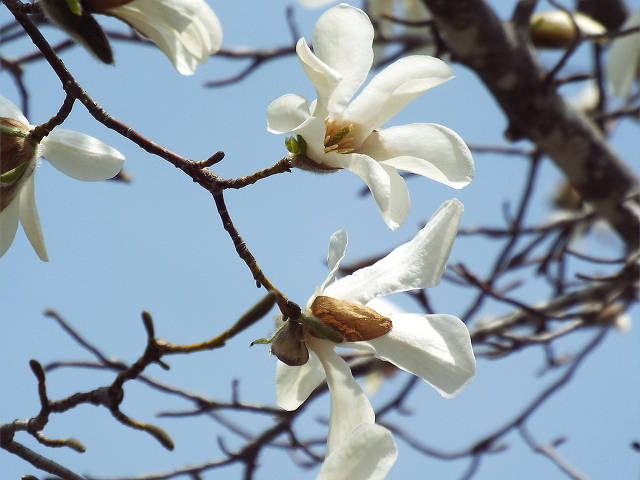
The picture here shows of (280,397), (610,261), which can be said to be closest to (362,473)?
(280,397)

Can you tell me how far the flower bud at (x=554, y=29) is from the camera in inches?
67.0

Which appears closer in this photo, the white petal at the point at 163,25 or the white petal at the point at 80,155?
the white petal at the point at 163,25

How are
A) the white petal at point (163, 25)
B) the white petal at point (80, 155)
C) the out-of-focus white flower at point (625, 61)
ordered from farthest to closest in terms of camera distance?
1. the out-of-focus white flower at point (625, 61)
2. the white petal at point (80, 155)
3. the white petal at point (163, 25)

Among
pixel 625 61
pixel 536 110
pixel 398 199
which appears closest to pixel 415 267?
pixel 398 199

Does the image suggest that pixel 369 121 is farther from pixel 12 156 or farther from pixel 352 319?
pixel 12 156

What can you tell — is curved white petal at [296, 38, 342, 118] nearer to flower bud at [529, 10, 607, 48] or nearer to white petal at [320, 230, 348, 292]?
white petal at [320, 230, 348, 292]

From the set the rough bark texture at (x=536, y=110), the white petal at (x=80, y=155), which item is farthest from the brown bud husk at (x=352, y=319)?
the rough bark texture at (x=536, y=110)

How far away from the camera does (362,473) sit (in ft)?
2.27

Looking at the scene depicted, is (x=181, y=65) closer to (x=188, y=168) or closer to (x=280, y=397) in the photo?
(x=188, y=168)

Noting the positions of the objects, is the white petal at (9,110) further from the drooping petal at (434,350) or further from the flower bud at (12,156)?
the drooping petal at (434,350)

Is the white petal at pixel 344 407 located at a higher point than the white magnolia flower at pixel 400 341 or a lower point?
lower

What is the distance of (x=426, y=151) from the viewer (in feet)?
2.51

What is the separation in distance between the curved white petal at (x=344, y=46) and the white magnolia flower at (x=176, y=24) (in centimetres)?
11

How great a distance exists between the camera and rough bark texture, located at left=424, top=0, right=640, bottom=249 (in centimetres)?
148
